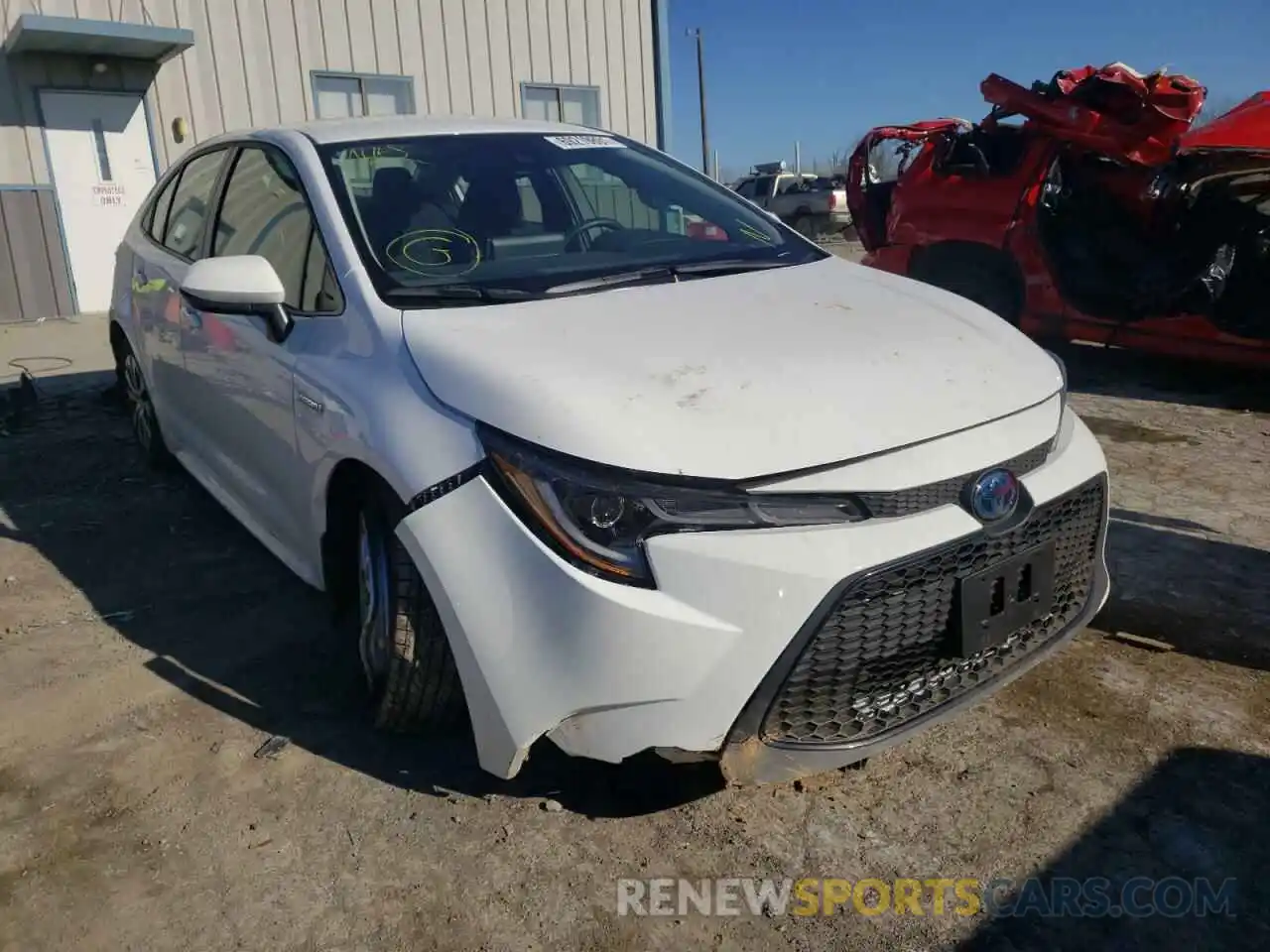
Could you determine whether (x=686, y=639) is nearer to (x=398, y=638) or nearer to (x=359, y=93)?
(x=398, y=638)

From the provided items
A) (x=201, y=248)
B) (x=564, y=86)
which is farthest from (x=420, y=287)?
(x=564, y=86)

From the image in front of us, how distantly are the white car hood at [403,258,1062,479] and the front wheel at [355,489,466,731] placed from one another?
0.42 m

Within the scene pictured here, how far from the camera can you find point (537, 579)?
6.41 ft

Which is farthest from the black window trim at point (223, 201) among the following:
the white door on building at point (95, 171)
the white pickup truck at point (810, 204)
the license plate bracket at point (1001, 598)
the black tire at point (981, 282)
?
the white pickup truck at point (810, 204)

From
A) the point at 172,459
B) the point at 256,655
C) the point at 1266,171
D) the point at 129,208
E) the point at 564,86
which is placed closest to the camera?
the point at 256,655

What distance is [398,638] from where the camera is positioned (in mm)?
2365

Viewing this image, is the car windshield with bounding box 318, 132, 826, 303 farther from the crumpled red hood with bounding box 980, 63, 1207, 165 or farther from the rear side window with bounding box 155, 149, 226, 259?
the crumpled red hood with bounding box 980, 63, 1207, 165

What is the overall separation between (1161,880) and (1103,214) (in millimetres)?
5500

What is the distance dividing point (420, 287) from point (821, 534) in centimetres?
122

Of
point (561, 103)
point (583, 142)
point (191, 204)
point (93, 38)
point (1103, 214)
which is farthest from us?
point (561, 103)

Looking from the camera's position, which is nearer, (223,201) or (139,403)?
(223,201)

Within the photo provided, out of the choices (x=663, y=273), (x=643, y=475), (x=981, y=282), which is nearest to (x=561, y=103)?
(x=981, y=282)

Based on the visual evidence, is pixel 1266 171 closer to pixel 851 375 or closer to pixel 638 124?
pixel 851 375

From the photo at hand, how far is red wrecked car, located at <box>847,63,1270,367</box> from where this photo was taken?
5918 mm
